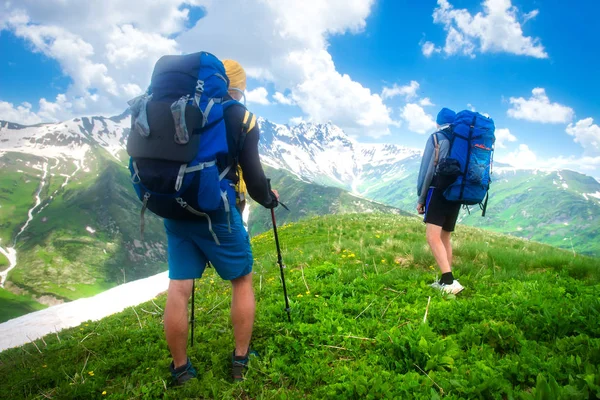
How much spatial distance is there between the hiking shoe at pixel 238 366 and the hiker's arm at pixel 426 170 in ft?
13.3

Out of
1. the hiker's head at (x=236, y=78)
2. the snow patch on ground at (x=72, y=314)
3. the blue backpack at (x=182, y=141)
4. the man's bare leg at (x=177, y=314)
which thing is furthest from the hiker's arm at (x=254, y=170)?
the snow patch on ground at (x=72, y=314)

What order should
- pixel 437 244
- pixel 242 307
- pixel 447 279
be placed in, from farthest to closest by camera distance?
pixel 437 244 < pixel 447 279 < pixel 242 307

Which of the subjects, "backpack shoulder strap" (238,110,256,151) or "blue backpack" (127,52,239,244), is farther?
"backpack shoulder strap" (238,110,256,151)

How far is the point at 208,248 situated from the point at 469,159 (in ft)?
15.3

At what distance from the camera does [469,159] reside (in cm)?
575

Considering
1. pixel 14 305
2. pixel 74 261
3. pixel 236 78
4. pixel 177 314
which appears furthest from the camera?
pixel 74 261

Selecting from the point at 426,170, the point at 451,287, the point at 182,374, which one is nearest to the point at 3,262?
the point at 182,374

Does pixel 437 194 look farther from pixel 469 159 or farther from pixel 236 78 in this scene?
pixel 236 78

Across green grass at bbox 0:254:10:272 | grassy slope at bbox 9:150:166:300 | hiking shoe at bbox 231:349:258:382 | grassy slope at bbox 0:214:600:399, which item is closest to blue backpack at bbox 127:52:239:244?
hiking shoe at bbox 231:349:258:382

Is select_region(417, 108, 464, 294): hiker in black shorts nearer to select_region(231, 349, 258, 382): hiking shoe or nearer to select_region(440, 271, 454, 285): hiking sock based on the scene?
select_region(440, 271, 454, 285): hiking sock

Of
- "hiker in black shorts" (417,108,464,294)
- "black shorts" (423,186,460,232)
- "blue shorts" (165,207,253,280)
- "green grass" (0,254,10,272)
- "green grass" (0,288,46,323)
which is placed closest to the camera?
"blue shorts" (165,207,253,280)

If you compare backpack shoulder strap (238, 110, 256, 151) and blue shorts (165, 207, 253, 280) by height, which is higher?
backpack shoulder strap (238, 110, 256, 151)

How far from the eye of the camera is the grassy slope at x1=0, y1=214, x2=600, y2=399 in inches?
118

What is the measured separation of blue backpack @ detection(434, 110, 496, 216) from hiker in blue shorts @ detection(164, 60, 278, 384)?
3486mm
